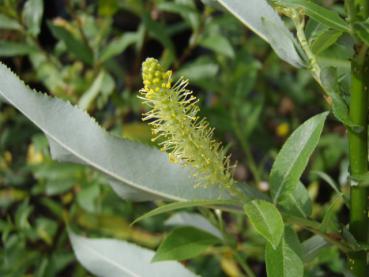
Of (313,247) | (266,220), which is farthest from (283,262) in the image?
(313,247)

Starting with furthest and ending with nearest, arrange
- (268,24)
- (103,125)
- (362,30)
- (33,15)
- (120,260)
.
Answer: (103,125) → (33,15) → (120,260) → (268,24) → (362,30)

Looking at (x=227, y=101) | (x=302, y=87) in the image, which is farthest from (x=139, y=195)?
(x=302, y=87)

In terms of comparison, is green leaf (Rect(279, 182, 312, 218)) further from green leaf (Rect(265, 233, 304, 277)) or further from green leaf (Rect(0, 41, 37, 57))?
green leaf (Rect(0, 41, 37, 57))

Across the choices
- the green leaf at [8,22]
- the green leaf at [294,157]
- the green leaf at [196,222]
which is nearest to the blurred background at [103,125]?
the green leaf at [8,22]

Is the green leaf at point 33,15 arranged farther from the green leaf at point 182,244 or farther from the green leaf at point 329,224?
the green leaf at point 329,224

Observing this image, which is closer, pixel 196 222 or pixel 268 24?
pixel 268 24

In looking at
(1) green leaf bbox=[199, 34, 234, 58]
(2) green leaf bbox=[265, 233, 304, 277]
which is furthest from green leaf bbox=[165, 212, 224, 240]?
(1) green leaf bbox=[199, 34, 234, 58]

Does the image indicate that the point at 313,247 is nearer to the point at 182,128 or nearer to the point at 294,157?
the point at 294,157

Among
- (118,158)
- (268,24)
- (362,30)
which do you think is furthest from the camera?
(118,158)
